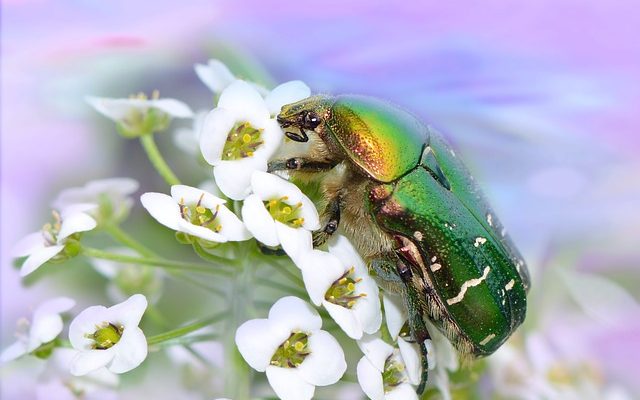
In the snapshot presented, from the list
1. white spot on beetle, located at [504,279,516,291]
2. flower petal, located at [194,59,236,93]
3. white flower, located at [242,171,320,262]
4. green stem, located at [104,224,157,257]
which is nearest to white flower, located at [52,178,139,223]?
green stem, located at [104,224,157,257]

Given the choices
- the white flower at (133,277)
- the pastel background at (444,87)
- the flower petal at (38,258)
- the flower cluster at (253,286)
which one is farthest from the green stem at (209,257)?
the pastel background at (444,87)

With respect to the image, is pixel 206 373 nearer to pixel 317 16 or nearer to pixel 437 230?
pixel 437 230

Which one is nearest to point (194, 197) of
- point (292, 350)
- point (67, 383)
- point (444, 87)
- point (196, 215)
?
point (196, 215)

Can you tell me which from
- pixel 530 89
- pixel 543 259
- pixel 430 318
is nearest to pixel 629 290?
pixel 543 259

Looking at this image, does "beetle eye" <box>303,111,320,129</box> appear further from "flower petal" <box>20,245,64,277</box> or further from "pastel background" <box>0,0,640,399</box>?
"pastel background" <box>0,0,640,399</box>

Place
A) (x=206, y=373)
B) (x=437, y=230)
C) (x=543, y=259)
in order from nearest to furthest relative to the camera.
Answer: (x=437, y=230)
(x=206, y=373)
(x=543, y=259)

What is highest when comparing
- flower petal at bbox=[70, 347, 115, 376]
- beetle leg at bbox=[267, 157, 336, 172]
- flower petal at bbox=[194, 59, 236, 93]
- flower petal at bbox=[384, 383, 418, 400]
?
flower petal at bbox=[194, 59, 236, 93]
